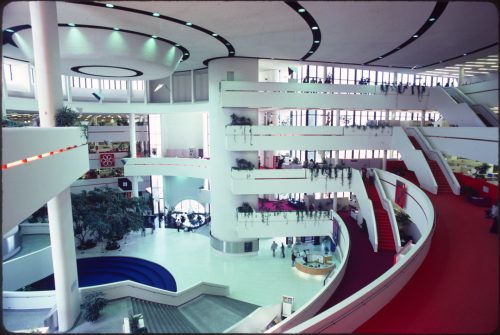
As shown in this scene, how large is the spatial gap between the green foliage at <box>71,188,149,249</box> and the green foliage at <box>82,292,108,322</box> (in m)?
5.88

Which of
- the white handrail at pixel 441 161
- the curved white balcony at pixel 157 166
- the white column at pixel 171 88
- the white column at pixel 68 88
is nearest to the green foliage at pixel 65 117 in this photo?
the white handrail at pixel 441 161

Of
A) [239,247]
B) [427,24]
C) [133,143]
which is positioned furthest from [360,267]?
[133,143]

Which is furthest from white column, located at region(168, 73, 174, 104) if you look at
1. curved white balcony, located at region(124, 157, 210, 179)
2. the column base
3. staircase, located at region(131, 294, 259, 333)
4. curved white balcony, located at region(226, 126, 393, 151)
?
staircase, located at region(131, 294, 259, 333)

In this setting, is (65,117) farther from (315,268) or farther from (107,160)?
(107,160)

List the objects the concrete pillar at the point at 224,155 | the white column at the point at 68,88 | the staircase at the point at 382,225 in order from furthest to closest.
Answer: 1. the white column at the point at 68,88
2. the concrete pillar at the point at 224,155
3. the staircase at the point at 382,225

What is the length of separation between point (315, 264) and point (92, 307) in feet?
29.0

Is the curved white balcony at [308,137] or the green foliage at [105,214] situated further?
the green foliage at [105,214]

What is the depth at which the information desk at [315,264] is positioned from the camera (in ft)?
41.0

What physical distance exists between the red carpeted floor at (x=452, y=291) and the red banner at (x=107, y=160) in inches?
820

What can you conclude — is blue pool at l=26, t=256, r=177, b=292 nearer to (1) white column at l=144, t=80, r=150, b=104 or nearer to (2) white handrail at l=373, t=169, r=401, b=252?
(2) white handrail at l=373, t=169, r=401, b=252

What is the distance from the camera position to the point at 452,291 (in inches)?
140

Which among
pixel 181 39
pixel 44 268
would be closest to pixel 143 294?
pixel 44 268

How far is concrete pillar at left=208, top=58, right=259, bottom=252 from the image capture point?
14227 mm

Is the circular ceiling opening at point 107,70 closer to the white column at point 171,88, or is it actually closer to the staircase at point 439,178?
the white column at point 171,88
